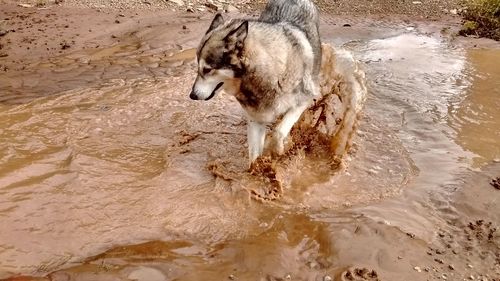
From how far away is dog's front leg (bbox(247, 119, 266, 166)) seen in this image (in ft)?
15.2

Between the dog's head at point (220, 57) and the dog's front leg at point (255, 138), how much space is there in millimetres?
669

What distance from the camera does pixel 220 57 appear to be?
3.89 metres

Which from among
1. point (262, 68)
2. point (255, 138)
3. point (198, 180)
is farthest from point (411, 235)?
point (198, 180)

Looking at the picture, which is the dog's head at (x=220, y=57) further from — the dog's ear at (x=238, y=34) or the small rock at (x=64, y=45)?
the small rock at (x=64, y=45)

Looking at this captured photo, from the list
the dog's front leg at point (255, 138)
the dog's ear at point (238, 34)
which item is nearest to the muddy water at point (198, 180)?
the dog's front leg at point (255, 138)

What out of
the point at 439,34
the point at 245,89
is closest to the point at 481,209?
the point at 245,89

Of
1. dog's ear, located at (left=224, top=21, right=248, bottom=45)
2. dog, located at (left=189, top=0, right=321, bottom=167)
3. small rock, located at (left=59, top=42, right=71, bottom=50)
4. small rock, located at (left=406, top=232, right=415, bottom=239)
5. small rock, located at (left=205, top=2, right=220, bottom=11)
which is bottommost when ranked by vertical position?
small rock, located at (left=59, top=42, right=71, bottom=50)

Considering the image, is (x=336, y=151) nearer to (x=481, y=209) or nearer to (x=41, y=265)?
(x=481, y=209)

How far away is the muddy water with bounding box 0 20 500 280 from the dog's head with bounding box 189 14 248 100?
1124 millimetres

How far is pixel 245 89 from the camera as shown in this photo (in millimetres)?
4223

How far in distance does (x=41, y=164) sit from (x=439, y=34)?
7441 millimetres

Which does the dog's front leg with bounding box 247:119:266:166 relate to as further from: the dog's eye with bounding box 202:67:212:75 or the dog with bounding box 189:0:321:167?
the dog's eye with bounding box 202:67:212:75

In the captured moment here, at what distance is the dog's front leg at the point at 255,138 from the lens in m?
4.63

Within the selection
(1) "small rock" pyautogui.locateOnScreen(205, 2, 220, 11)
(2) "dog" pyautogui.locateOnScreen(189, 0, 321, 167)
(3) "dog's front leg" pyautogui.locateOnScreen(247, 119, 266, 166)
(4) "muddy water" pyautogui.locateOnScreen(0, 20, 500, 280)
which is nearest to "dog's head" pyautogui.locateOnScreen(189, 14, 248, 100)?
(2) "dog" pyautogui.locateOnScreen(189, 0, 321, 167)
